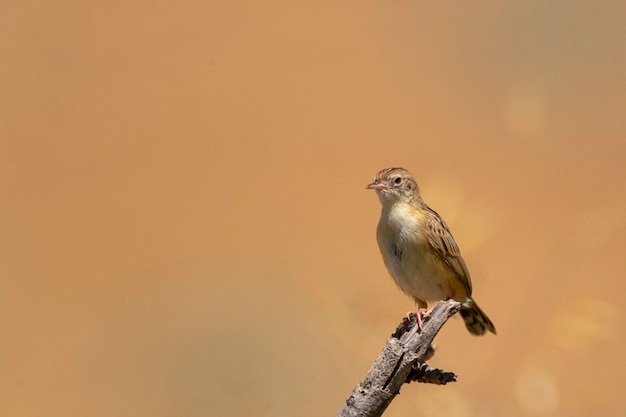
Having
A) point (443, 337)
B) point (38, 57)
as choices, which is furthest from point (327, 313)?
point (38, 57)

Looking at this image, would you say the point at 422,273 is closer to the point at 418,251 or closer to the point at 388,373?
the point at 418,251

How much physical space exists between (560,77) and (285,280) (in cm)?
507

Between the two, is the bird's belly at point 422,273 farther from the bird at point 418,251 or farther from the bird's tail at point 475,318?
the bird's tail at point 475,318

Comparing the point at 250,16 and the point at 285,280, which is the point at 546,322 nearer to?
the point at 285,280

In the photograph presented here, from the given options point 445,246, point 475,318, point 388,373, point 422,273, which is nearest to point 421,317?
point 388,373

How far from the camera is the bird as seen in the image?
7.24m

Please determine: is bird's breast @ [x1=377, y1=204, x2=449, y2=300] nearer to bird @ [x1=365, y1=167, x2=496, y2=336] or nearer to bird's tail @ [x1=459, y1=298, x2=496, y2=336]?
bird @ [x1=365, y1=167, x2=496, y2=336]

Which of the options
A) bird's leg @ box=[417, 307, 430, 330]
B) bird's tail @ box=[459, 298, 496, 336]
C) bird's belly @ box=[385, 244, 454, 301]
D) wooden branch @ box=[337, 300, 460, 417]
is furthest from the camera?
bird's tail @ box=[459, 298, 496, 336]

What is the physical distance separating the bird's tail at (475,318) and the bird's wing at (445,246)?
154 millimetres

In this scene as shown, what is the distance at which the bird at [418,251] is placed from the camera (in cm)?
724

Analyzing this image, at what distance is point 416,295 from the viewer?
7418mm

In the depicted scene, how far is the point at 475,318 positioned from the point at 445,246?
2.37 ft

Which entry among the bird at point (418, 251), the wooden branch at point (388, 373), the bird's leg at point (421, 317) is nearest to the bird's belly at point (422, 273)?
the bird at point (418, 251)

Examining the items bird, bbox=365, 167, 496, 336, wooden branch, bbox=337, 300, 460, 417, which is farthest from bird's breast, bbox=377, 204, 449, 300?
wooden branch, bbox=337, 300, 460, 417
